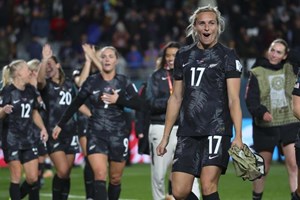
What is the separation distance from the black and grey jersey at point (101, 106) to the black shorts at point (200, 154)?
3112 mm

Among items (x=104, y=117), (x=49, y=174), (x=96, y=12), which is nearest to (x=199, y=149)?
(x=104, y=117)

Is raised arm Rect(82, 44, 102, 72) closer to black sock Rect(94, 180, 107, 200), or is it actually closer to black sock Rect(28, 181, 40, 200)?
black sock Rect(28, 181, 40, 200)

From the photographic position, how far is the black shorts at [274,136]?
13.7 m

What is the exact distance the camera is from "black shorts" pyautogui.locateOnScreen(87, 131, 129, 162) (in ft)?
41.7

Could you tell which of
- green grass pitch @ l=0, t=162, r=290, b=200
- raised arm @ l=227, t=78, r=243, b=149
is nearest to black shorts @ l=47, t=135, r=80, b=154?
green grass pitch @ l=0, t=162, r=290, b=200

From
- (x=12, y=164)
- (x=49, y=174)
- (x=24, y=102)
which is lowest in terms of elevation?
(x=49, y=174)

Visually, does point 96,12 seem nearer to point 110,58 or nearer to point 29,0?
point 29,0

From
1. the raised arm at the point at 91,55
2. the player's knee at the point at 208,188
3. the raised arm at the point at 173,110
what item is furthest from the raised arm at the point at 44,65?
the player's knee at the point at 208,188

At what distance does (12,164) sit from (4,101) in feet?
2.96

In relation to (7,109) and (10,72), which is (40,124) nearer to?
(7,109)

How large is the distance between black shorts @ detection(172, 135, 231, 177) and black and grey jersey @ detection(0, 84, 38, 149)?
4.33 meters

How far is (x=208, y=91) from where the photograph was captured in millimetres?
9789

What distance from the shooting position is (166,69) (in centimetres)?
1401

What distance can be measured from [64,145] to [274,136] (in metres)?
3.10
